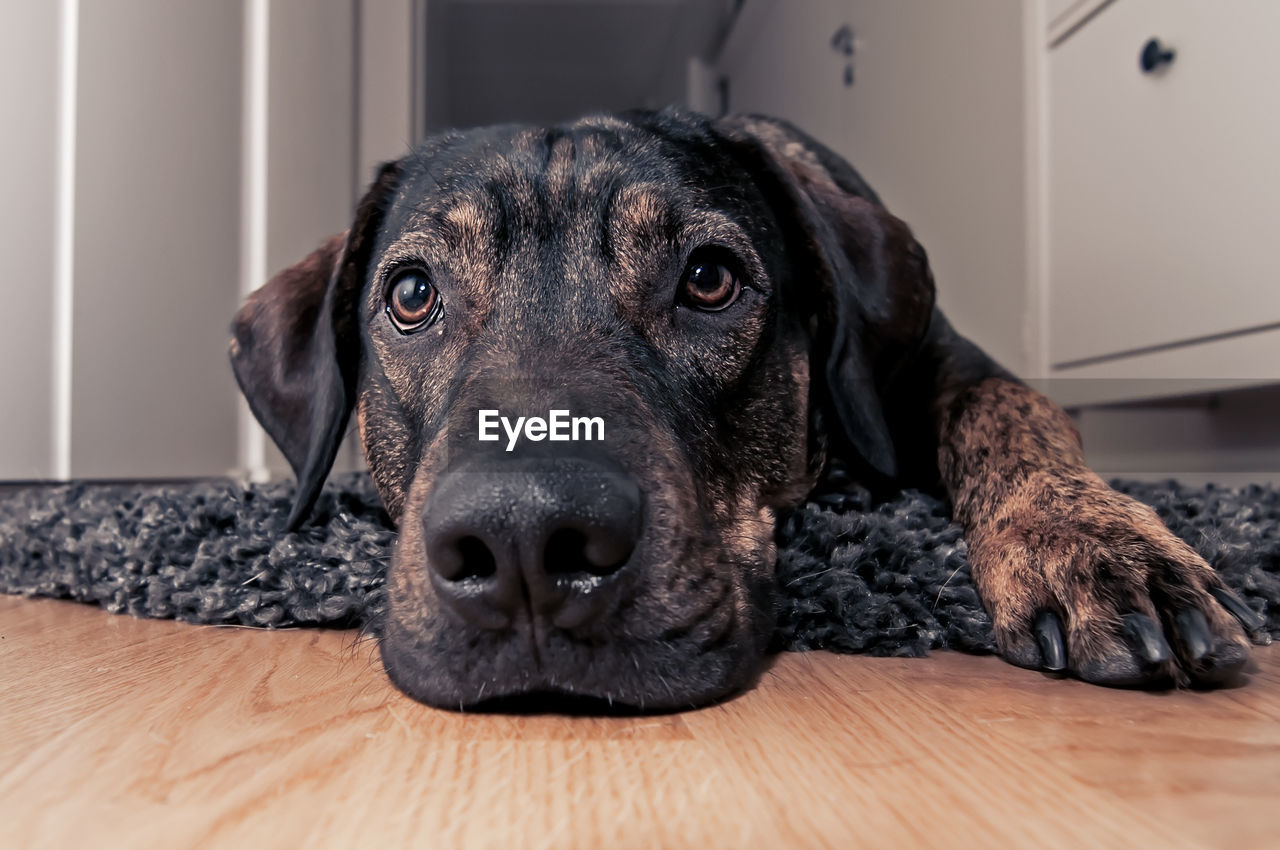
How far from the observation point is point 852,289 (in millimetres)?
2084

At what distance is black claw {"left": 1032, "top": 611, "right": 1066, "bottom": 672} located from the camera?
4.60ft

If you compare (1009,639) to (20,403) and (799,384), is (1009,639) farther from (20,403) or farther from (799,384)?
(20,403)

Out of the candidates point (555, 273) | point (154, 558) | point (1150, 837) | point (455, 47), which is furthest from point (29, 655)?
point (455, 47)

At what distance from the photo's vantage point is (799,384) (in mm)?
2059

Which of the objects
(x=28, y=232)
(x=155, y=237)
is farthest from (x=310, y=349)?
(x=155, y=237)

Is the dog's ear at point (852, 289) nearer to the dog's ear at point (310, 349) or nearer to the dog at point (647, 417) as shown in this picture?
the dog at point (647, 417)

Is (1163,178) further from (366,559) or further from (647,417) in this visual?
(366,559)

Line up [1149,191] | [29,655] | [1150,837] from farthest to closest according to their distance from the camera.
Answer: [1149,191] < [29,655] < [1150,837]

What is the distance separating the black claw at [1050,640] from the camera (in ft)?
4.60

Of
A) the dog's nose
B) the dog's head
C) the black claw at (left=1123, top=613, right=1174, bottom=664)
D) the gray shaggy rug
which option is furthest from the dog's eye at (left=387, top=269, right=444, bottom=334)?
the black claw at (left=1123, top=613, right=1174, bottom=664)

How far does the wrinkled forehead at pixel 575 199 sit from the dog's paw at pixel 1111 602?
81 centimetres

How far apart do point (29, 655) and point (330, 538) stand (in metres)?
0.63

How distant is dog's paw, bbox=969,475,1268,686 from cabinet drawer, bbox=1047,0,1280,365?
1.93 metres

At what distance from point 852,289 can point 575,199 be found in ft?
2.22
